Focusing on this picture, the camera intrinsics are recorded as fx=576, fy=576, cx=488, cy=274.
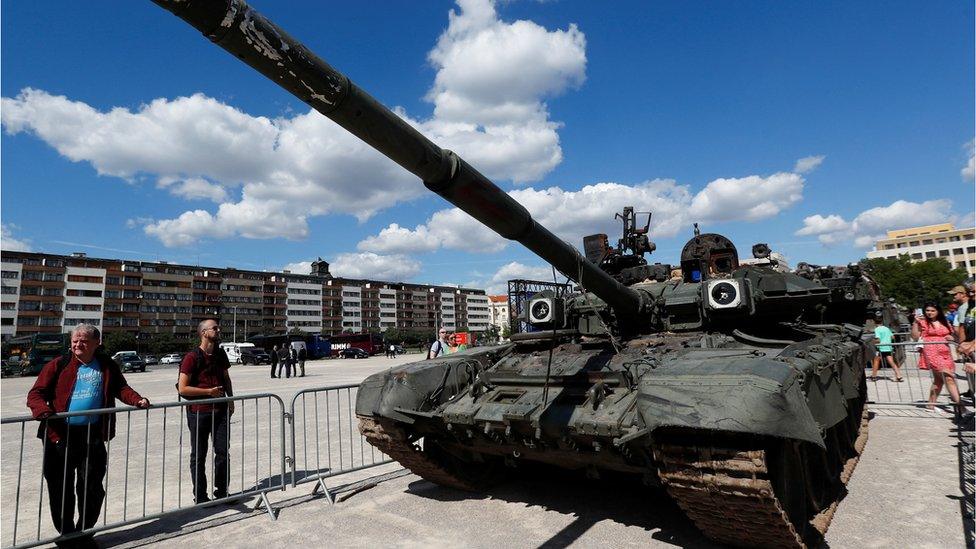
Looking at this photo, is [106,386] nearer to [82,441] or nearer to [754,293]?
[82,441]

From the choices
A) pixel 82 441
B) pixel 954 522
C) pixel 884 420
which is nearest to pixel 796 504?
pixel 954 522

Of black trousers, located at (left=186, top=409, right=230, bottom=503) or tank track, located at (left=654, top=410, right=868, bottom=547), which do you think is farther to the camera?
black trousers, located at (left=186, top=409, right=230, bottom=503)

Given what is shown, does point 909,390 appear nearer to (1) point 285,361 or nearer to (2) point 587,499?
(2) point 587,499

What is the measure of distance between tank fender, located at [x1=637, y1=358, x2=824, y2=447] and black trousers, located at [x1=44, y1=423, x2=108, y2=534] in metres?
4.33

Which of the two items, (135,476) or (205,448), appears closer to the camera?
(205,448)

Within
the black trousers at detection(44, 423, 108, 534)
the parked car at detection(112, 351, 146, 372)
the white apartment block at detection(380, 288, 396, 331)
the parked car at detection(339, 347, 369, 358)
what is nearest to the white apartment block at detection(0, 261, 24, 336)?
the parked car at detection(112, 351, 146, 372)

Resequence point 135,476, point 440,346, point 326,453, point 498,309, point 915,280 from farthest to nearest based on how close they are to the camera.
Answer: point 498,309
point 915,280
point 440,346
point 326,453
point 135,476

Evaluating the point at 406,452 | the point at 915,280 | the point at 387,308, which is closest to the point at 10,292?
the point at 387,308

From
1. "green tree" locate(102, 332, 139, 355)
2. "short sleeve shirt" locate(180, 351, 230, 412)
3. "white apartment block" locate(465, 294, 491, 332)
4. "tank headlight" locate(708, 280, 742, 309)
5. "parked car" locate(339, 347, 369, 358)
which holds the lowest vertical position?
"parked car" locate(339, 347, 369, 358)

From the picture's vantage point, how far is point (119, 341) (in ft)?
227

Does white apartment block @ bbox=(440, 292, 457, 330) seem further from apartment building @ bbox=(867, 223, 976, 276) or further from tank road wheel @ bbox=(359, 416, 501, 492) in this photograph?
tank road wheel @ bbox=(359, 416, 501, 492)

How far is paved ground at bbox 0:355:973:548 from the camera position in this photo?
15.0 ft

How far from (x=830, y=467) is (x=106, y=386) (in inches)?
260

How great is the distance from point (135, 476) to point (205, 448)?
85.8 inches
